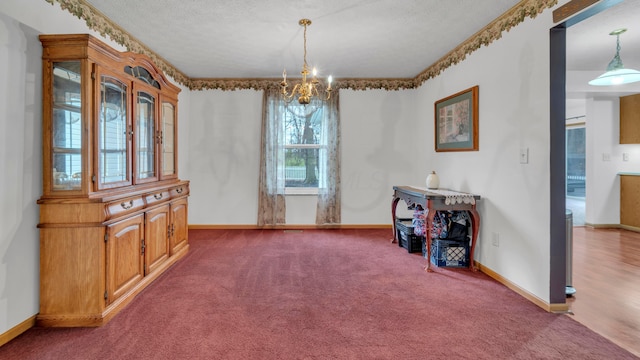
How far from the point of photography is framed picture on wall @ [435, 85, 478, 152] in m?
3.62

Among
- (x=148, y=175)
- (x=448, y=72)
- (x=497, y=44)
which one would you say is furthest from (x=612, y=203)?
(x=148, y=175)

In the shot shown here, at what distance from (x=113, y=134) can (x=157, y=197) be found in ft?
2.57

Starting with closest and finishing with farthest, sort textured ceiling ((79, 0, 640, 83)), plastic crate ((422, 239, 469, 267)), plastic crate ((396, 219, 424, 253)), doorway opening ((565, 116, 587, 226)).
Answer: textured ceiling ((79, 0, 640, 83)) → plastic crate ((422, 239, 469, 267)) → plastic crate ((396, 219, 424, 253)) → doorway opening ((565, 116, 587, 226))

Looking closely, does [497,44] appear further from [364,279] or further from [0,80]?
[0,80]

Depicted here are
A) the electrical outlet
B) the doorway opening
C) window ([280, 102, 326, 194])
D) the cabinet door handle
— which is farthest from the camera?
the doorway opening

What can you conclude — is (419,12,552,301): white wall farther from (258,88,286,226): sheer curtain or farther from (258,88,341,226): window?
(258,88,286,226): sheer curtain

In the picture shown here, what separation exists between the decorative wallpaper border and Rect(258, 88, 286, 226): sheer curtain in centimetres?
34

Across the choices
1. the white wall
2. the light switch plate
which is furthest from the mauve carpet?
the light switch plate

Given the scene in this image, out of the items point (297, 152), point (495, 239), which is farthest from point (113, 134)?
point (495, 239)

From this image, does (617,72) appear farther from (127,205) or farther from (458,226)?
(127,205)

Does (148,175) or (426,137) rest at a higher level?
(426,137)

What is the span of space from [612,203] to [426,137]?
3.61 metres

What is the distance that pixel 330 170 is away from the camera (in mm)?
5461

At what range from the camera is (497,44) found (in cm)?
319
